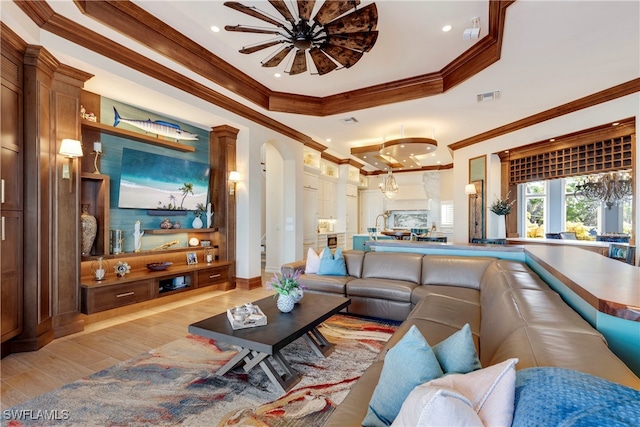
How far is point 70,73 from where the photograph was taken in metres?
3.17

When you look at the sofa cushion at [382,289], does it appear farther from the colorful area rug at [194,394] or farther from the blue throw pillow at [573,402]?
the blue throw pillow at [573,402]

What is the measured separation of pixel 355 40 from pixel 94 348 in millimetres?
3856

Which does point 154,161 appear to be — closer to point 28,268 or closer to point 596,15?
point 28,268

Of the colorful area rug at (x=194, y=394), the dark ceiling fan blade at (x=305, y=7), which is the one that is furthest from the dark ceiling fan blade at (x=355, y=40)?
the colorful area rug at (x=194, y=394)

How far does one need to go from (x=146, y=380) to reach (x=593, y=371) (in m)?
2.69

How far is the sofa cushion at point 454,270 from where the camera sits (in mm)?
3516

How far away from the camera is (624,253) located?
362cm

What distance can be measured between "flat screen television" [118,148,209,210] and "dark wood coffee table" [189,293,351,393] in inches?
108

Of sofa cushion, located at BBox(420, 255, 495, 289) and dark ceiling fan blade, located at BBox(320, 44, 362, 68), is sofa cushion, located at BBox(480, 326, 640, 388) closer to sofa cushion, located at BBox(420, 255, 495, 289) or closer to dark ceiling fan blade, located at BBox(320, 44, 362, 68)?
sofa cushion, located at BBox(420, 255, 495, 289)

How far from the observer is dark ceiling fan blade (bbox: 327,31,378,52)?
282 cm

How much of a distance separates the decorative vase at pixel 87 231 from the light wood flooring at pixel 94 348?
844 millimetres

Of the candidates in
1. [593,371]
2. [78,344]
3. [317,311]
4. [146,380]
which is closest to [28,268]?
[78,344]

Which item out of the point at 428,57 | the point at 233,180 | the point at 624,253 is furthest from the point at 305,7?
the point at 624,253

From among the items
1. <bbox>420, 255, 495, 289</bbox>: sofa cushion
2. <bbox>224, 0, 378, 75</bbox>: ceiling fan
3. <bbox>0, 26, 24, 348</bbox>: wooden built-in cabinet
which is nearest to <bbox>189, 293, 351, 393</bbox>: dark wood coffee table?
<bbox>420, 255, 495, 289</bbox>: sofa cushion
